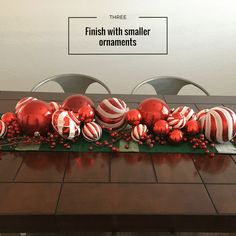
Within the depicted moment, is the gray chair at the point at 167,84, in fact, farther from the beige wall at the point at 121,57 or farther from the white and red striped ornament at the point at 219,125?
the white and red striped ornament at the point at 219,125

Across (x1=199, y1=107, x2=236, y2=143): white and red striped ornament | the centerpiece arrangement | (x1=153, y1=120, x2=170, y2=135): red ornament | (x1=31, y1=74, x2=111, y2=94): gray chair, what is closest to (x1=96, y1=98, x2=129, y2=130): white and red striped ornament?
the centerpiece arrangement

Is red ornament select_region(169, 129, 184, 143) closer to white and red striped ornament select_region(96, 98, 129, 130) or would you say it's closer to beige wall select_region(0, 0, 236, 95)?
white and red striped ornament select_region(96, 98, 129, 130)

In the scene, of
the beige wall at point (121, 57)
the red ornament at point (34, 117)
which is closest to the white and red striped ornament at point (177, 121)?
the red ornament at point (34, 117)

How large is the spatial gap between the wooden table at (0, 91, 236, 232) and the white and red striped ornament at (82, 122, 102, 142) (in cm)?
6

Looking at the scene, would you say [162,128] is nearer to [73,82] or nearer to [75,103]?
[75,103]

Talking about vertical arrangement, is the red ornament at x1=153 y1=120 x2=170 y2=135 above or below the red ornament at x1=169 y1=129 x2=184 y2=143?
above

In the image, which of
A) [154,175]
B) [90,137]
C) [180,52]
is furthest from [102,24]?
[154,175]

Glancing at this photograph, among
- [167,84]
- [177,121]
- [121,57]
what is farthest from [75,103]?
[121,57]

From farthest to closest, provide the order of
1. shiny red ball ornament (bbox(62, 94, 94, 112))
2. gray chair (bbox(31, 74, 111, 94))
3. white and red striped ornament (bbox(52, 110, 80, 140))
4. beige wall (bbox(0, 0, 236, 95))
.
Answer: beige wall (bbox(0, 0, 236, 95)) → gray chair (bbox(31, 74, 111, 94)) → shiny red ball ornament (bbox(62, 94, 94, 112)) → white and red striped ornament (bbox(52, 110, 80, 140))

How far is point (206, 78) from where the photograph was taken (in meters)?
2.46

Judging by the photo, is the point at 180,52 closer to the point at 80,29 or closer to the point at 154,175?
the point at 80,29

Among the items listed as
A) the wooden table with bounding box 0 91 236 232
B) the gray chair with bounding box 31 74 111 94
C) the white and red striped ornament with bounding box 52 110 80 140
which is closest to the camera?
the wooden table with bounding box 0 91 236 232

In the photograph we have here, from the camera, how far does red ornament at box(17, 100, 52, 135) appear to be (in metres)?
1.11

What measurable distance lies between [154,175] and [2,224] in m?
0.42
